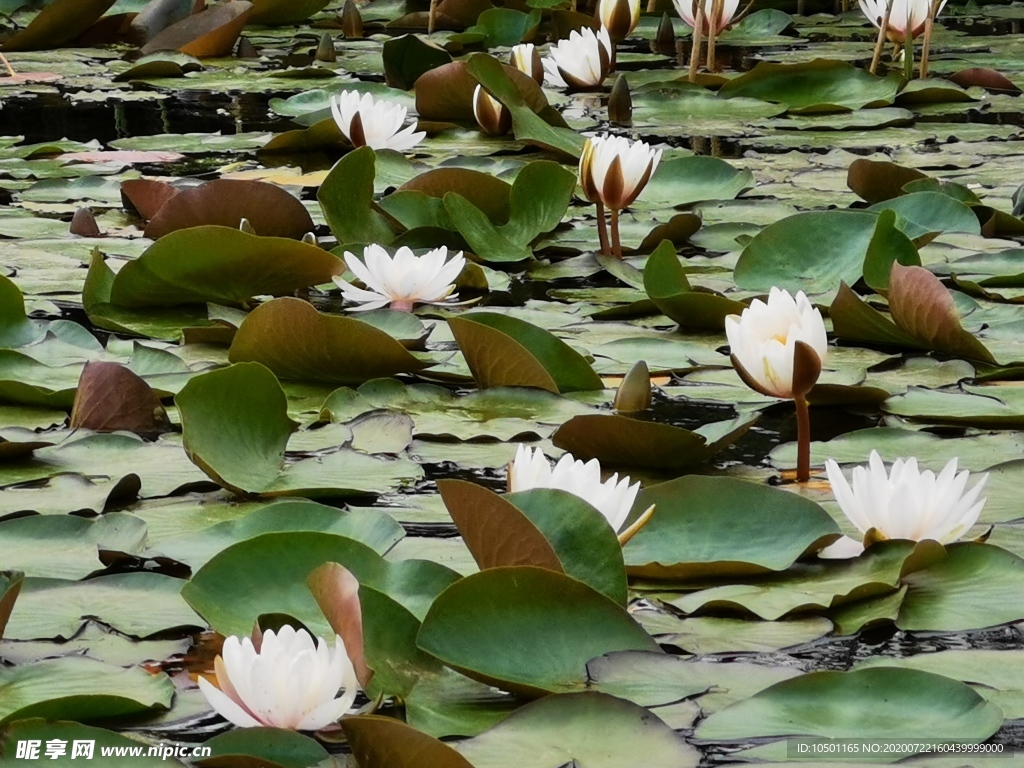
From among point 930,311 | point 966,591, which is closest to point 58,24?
point 930,311

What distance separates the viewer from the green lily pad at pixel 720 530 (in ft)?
4.22

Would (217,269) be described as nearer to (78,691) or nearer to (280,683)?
(78,691)

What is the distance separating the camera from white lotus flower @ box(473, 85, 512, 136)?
3535 millimetres

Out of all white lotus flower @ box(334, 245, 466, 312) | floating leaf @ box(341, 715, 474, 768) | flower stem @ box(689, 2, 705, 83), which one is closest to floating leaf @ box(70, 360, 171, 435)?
white lotus flower @ box(334, 245, 466, 312)

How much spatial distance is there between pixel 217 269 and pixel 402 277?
0.89ft

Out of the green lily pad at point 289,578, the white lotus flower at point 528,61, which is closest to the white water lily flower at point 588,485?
the green lily pad at point 289,578

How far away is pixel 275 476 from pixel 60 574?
29cm

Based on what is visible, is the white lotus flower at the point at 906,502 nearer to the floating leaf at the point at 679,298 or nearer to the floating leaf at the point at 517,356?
the floating leaf at the point at 517,356

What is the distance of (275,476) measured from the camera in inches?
60.4

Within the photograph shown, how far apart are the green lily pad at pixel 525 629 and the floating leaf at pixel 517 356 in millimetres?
616

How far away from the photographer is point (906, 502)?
1265 mm

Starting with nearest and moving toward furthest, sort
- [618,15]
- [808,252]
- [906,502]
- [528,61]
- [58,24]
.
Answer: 1. [906,502]
2. [808,252]
3. [528,61]
4. [618,15]
5. [58,24]

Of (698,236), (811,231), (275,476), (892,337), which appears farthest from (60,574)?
(698,236)

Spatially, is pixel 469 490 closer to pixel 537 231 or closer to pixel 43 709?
pixel 43 709
